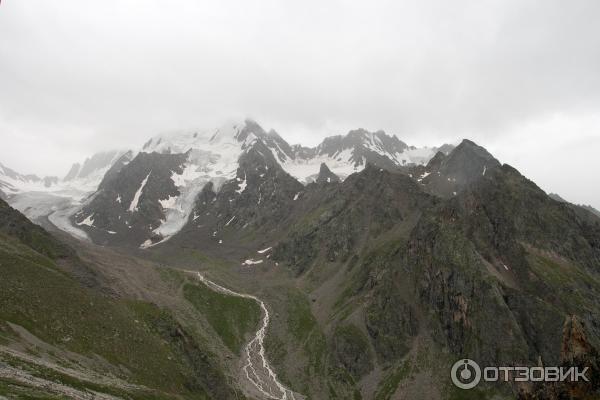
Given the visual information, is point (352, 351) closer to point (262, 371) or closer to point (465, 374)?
point (262, 371)

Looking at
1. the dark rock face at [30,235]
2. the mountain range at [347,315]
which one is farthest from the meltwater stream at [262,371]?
the dark rock face at [30,235]

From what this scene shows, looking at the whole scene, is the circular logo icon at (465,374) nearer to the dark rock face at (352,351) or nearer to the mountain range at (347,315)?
the mountain range at (347,315)

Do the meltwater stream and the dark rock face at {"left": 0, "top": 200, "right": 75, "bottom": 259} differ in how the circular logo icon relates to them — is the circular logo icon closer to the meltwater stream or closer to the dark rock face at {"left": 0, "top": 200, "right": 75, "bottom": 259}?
the meltwater stream

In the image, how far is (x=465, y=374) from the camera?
13112cm

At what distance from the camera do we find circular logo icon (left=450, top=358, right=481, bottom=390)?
126750 mm

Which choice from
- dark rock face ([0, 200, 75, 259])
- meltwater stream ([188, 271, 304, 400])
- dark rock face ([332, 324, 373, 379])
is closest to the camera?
dark rock face ([0, 200, 75, 259])

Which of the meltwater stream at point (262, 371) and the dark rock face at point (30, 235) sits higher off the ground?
the dark rock face at point (30, 235)

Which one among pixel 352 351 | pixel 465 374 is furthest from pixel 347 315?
pixel 465 374

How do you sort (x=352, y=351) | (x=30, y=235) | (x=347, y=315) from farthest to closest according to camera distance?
(x=347, y=315) → (x=352, y=351) → (x=30, y=235)

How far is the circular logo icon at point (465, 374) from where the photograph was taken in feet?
416

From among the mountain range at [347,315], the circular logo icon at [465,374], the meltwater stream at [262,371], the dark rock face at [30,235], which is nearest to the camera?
the mountain range at [347,315]

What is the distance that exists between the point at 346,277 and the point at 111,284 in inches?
3884

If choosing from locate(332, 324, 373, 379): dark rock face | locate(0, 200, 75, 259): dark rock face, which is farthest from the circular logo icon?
locate(0, 200, 75, 259): dark rock face

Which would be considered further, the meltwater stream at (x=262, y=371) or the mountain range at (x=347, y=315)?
the meltwater stream at (x=262, y=371)
